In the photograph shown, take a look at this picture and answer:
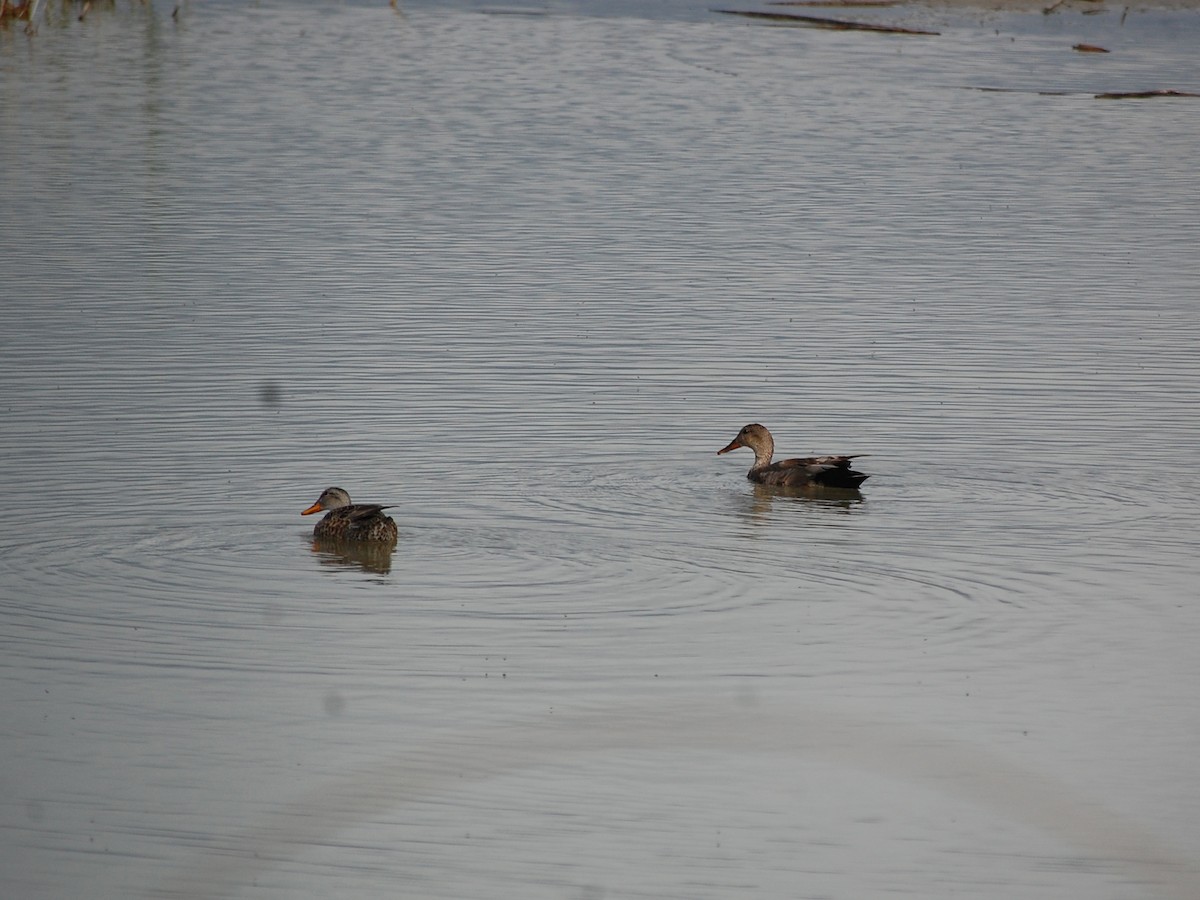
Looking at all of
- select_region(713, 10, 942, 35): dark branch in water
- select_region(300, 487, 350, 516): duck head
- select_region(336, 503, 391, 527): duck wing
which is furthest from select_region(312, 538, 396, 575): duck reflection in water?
select_region(713, 10, 942, 35): dark branch in water

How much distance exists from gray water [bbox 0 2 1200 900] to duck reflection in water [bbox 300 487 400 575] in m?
0.10

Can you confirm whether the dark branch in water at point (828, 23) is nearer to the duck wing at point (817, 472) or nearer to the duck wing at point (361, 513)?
the duck wing at point (817, 472)

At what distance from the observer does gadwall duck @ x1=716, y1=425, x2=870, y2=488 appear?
1145 centimetres

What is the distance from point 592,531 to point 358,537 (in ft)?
3.95

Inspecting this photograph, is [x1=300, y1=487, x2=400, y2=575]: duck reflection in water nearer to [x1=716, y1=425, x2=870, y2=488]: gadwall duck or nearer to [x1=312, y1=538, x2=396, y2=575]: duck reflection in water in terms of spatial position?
[x1=312, y1=538, x2=396, y2=575]: duck reflection in water

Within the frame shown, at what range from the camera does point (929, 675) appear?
27.8 feet

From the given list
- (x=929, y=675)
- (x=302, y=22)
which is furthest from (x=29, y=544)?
(x=302, y=22)

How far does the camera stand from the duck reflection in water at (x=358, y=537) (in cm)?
985

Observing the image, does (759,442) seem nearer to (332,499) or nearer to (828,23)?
(332,499)

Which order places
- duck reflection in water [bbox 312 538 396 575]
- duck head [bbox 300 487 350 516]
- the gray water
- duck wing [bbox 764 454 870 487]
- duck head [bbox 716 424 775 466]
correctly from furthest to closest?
duck head [bbox 716 424 775 466] < duck wing [bbox 764 454 870 487] < duck head [bbox 300 487 350 516] < duck reflection in water [bbox 312 538 396 575] < the gray water

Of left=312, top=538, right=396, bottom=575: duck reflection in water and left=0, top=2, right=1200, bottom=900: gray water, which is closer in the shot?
left=0, top=2, right=1200, bottom=900: gray water

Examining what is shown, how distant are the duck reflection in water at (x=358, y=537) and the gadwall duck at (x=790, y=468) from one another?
2.55 metres

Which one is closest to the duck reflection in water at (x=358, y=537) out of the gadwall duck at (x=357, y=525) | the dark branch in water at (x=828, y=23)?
the gadwall duck at (x=357, y=525)

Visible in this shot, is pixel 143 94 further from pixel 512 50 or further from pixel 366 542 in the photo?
Result: pixel 366 542
